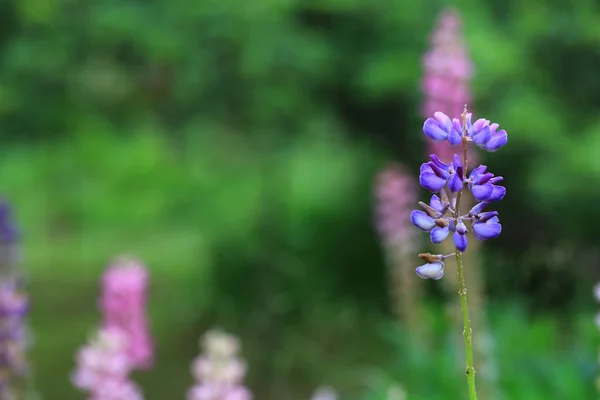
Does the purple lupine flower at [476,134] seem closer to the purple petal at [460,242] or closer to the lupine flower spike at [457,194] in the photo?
the lupine flower spike at [457,194]

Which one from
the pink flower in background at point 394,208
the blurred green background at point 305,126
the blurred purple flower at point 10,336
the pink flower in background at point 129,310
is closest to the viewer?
the blurred purple flower at point 10,336

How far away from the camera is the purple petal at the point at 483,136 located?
138 centimetres

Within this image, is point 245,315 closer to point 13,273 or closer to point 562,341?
point 562,341

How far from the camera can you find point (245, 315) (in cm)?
715

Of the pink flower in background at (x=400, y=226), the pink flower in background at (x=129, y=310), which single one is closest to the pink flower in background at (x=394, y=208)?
the pink flower in background at (x=400, y=226)

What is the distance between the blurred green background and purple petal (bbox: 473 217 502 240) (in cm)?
277

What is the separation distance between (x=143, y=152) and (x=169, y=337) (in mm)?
4016

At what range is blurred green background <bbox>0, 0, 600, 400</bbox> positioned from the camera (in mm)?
4262

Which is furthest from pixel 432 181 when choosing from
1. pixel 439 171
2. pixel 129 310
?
pixel 129 310

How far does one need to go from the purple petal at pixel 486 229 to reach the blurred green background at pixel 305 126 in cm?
277

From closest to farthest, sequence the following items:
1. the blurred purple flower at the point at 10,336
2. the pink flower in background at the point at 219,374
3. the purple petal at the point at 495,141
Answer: the purple petal at the point at 495,141 → the pink flower in background at the point at 219,374 → the blurred purple flower at the point at 10,336

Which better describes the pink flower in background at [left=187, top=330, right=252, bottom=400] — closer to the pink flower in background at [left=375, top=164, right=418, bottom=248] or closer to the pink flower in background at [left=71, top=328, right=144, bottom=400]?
the pink flower in background at [left=71, top=328, right=144, bottom=400]

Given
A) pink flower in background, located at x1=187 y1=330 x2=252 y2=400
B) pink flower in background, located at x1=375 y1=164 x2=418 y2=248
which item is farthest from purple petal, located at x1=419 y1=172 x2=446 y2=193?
pink flower in background, located at x1=375 y1=164 x2=418 y2=248

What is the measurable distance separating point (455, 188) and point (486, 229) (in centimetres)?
11
